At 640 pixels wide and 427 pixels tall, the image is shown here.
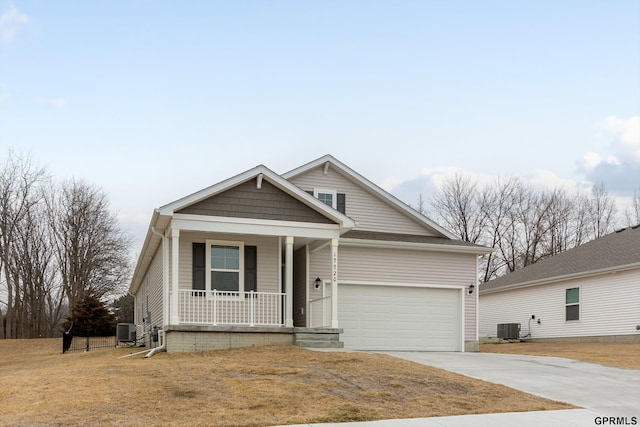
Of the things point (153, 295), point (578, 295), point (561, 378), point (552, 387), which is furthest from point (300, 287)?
point (578, 295)

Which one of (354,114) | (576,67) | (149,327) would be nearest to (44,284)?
(149,327)

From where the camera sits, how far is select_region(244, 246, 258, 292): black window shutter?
18.8 meters

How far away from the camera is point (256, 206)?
1812cm

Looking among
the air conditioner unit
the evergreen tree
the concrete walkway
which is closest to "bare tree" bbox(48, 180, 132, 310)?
the evergreen tree

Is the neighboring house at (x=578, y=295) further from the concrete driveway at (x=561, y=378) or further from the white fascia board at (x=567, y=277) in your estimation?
the concrete driveway at (x=561, y=378)

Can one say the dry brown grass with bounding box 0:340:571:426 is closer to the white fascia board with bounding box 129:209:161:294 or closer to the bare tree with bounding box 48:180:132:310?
the white fascia board with bounding box 129:209:161:294

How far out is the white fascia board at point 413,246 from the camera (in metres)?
20.4

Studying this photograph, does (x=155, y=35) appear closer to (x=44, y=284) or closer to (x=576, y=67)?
(x=576, y=67)

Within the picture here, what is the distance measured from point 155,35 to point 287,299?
785cm

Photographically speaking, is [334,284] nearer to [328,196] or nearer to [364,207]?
[328,196]

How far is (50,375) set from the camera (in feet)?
43.7

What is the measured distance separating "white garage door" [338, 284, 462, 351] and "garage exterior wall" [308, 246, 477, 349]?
0.28 m

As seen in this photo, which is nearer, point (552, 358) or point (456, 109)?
point (552, 358)

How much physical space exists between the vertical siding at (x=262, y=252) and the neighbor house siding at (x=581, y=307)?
13861mm
